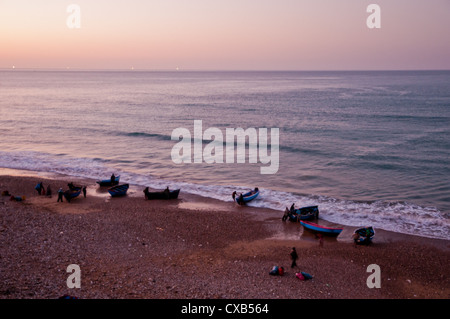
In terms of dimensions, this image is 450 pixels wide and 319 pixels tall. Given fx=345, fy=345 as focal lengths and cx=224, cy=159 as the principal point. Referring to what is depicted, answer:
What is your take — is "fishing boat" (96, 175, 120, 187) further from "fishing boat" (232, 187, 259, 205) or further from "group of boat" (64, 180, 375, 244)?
"fishing boat" (232, 187, 259, 205)

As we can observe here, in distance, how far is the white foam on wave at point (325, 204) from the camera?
68.7 ft

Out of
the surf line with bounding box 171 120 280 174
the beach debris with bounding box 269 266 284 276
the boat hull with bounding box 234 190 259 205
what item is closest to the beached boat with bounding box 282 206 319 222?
the boat hull with bounding box 234 190 259 205

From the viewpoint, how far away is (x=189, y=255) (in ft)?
54.8

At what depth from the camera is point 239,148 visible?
40562 millimetres

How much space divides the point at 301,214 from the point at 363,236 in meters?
4.01

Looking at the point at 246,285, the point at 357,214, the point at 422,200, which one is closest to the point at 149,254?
the point at 246,285

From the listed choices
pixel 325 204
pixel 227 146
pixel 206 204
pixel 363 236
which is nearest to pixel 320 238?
pixel 363 236

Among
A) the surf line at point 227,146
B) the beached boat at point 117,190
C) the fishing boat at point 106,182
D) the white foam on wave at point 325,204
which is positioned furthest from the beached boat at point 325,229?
the fishing boat at point 106,182

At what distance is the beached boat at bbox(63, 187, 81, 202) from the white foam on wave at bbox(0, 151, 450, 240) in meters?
5.34

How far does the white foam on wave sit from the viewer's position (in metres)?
21.0

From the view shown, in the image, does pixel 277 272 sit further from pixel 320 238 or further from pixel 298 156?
pixel 298 156

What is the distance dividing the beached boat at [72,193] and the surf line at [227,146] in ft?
40.5

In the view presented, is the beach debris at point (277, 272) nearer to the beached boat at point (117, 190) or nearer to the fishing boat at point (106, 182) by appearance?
the beached boat at point (117, 190)

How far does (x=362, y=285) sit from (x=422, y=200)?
521 inches
